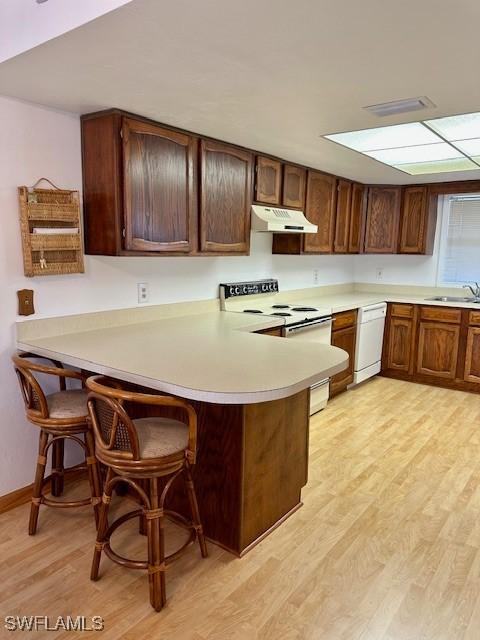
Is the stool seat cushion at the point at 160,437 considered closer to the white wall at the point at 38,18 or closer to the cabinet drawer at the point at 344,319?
the white wall at the point at 38,18

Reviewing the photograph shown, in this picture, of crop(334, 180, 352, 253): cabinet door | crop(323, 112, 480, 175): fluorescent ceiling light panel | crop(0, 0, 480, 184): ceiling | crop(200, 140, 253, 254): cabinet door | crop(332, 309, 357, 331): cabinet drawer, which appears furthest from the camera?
crop(334, 180, 352, 253): cabinet door

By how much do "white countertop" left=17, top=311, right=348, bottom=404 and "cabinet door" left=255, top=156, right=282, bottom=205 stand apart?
115 cm

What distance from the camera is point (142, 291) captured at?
298cm

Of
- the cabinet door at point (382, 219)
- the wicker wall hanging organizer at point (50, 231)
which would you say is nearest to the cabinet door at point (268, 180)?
the wicker wall hanging organizer at point (50, 231)

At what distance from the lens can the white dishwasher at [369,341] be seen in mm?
4395

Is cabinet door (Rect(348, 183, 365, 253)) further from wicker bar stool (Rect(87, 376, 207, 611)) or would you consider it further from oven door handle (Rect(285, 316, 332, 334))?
wicker bar stool (Rect(87, 376, 207, 611))

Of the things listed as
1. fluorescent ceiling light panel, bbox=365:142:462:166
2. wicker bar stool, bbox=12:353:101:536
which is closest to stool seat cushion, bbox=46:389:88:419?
wicker bar stool, bbox=12:353:101:536

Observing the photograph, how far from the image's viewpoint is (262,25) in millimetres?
1444

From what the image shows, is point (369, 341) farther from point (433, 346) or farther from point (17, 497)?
point (17, 497)

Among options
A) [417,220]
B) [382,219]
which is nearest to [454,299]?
[417,220]

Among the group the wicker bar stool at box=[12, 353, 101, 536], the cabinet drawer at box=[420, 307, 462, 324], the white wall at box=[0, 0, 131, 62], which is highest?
the white wall at box=[0, 0, 131, 62]

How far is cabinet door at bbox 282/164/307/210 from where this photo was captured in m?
3.69

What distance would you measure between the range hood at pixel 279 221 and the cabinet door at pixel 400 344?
1685mm

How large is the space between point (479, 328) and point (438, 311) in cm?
41
